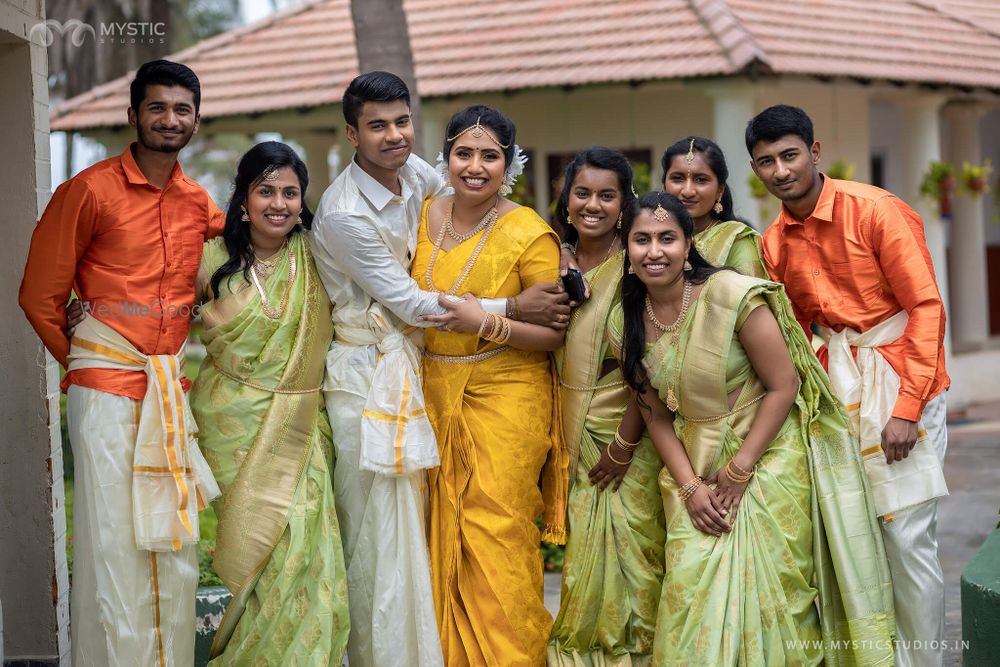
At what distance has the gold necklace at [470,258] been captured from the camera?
13.8 feet

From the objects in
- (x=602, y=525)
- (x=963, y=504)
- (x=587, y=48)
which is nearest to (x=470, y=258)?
(x=602, y=525)

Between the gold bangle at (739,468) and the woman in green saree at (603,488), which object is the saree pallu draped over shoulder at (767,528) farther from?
the woman in green saree at (603,488)

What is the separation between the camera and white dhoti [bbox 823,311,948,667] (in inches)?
159

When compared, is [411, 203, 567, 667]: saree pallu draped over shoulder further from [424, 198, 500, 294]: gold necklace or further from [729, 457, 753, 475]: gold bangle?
[729, 457, 753, 475]: gold bangle

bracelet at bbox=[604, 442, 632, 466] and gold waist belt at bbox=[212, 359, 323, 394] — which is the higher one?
gold waist belt at bbox=[212, 359, 323, 394]

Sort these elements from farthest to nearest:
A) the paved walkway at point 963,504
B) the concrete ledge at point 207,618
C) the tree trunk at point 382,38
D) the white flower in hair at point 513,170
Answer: the tree trunk at point 382,38, the paved walkway at point 963,504, the concrete ledge at point 207,618, the white flower in hair at point 513,170

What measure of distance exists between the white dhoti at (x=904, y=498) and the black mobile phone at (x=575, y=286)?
37.2 inches

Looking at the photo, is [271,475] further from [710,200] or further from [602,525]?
[710,200]

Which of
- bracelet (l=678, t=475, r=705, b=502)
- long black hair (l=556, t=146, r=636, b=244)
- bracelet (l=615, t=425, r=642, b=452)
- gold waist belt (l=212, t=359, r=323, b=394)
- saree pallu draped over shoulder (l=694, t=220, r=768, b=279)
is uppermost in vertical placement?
long black hair (l=556, t=146, r=636, b=244)

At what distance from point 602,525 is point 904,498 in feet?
3.33

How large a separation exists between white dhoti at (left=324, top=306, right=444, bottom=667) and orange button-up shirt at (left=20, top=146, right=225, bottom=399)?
602 mm

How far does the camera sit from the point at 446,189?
4504 millimetres

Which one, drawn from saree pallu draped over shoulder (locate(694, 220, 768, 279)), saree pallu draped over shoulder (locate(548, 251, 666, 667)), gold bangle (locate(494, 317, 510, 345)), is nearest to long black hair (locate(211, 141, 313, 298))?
gold bangle (locate(494, 317, 510, 345))

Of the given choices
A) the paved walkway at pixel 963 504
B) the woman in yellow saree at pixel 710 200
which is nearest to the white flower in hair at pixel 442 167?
the woman in yellow saree at pixel 710 200
